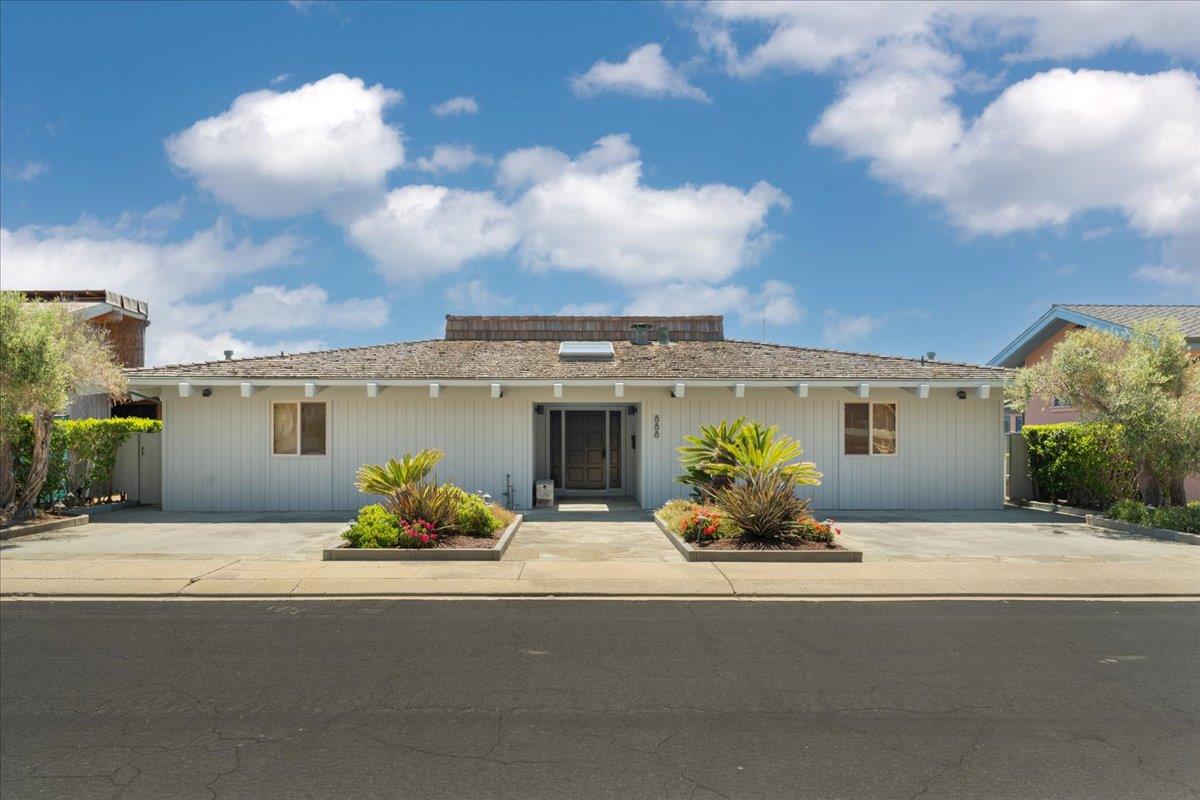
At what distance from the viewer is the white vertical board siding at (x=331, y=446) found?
55.5 ft

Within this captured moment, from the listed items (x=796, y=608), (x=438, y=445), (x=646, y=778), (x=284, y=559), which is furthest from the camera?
(x=438, y=445)

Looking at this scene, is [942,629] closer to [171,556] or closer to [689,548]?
[689,548]

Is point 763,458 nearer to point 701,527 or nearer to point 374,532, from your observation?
point 701,527

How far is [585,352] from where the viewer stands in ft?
61.0

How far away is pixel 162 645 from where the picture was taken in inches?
272

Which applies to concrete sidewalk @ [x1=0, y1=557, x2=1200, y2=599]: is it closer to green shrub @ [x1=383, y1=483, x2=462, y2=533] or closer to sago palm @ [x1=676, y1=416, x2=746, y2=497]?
green shrub @ [x1=383, y1=483, x2=462, y2=533]

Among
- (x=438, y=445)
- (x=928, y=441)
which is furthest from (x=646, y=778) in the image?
(x=928, y=441)

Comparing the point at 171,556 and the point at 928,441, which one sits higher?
the point at 928,441

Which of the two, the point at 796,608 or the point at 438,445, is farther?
the point at 438,445

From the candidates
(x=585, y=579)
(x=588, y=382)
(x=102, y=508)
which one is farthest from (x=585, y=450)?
(x=102, y=508)

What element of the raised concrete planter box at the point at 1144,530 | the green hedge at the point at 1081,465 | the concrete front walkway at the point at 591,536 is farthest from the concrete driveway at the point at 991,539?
the concrete front walkway at the point at 591,536

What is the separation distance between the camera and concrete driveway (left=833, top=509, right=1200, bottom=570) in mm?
11695

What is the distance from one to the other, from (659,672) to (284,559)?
271 inches

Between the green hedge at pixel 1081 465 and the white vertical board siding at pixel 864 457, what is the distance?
149 cm
